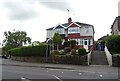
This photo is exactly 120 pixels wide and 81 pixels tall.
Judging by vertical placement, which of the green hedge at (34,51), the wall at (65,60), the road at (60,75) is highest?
the green hedge at (34,51)

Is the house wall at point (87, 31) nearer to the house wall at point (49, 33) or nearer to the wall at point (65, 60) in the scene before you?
the house wall at point (49, 33)

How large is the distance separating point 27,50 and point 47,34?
2376 centimetres

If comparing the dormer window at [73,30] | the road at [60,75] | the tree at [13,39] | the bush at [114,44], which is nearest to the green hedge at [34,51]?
the bush at [114,44]

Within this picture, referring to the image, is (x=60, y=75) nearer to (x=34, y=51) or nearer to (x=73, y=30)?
(x=34, y=51)

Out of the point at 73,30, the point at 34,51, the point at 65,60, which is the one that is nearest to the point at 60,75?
the point at 65,60

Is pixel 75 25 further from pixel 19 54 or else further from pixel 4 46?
pixel 4 46

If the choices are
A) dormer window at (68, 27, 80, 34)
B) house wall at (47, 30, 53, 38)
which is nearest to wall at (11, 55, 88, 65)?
dormer window at (68, 27, 80, 34)

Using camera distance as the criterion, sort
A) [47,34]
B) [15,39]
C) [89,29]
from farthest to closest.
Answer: [15,39]
[47,34]
[89,29]

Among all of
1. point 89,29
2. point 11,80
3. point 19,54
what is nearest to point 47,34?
point 89,29

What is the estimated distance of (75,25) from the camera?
2352 inches

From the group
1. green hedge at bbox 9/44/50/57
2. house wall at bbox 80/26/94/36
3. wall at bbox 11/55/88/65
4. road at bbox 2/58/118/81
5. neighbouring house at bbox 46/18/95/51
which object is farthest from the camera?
house wall at bbox 80/26/94/36

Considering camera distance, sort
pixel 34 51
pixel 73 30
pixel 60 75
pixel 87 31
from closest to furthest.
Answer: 1. pixel 60 75
2. pixel 34 51
3. pixel 87 31
4. pixel 73 30

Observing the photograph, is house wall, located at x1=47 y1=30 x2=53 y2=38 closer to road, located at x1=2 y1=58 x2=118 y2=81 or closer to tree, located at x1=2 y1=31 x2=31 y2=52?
tree, located at x1=2 y1=31 x2=31 y2=52

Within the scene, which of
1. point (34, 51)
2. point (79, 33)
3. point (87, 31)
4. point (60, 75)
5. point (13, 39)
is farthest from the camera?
point (13, 39)
